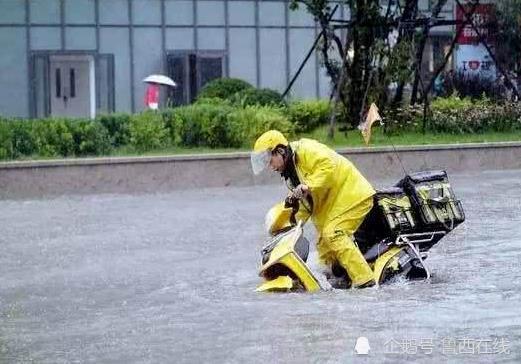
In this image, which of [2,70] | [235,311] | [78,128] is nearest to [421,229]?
[235,311]

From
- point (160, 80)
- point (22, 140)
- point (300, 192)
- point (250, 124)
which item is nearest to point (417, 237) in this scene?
point (300, 192)

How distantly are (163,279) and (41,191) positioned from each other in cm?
789

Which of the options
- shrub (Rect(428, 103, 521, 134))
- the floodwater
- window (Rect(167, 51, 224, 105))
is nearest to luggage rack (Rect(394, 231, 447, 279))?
the floodwater

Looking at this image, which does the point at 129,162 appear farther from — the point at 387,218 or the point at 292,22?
the point at 292,22

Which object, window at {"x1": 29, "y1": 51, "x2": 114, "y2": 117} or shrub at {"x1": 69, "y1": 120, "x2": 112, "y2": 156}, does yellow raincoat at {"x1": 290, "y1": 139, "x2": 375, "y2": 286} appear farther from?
window at {"x1": 29, "y1": 51, "x2": 114, "y2": 117}

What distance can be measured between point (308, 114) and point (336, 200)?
13.1 m

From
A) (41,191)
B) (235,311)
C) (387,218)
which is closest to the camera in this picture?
(235,311)

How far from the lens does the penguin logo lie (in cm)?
779

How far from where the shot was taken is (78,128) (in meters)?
21.1

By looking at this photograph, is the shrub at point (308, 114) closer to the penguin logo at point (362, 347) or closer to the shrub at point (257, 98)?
the shrub at point (257, 98)

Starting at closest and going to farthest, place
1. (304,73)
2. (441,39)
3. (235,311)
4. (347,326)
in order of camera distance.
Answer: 1. (347,326)
2. (235,311)
3. (304,73)
4. (441,39)

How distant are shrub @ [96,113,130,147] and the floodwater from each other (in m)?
4.89

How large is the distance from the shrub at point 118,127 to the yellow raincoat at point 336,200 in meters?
11.2

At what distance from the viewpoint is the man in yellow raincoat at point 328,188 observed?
10.5 m
